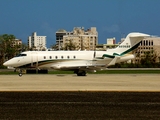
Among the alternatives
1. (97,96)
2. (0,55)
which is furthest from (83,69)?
(0,55)

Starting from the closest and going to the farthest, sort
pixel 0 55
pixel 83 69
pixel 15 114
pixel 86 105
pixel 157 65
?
pixel 15 114 < pixel 86 105 < pixel 83 69 < pixel 157 65 < pixel 0 55

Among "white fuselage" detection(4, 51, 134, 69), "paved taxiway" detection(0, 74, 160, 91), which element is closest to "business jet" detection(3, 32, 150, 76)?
"white fuselage" detection(4, 51, 134, 69)

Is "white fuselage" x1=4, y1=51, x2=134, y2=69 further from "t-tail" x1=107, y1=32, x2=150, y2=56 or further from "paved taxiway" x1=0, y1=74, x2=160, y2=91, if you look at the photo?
"paved taxiway" x1=0, y1=74, x2=160, y2=91

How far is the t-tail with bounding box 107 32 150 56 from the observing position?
→ 51.5 meters

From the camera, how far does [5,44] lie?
125938 mm

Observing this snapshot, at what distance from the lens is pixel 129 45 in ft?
171

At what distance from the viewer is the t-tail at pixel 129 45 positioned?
51.5m

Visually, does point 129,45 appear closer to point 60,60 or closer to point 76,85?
point 60,60

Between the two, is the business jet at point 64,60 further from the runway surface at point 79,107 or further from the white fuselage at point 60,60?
the runway surface at point 79,107

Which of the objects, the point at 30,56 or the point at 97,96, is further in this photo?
the point at 30,56

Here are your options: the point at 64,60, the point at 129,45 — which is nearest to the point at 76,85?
the point at 64,60

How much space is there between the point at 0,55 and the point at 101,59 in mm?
77658

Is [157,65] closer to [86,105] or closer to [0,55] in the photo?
[0,55]

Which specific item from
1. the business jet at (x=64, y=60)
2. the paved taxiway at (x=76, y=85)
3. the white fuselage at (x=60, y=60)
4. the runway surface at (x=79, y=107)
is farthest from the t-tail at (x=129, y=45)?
the runway surface at (x=79, y=107)
